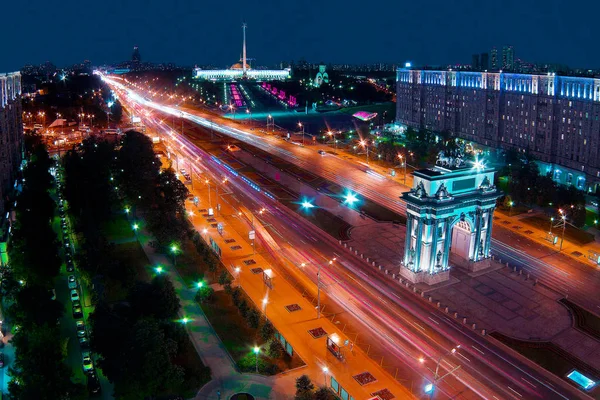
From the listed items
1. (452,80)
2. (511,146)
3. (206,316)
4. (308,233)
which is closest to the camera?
(206,316)

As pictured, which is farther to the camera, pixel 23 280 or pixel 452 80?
pixel 452 80

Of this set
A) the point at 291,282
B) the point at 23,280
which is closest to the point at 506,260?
the point at 291,282

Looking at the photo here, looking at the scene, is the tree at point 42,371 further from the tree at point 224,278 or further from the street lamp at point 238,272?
the street lamp at point 238,272

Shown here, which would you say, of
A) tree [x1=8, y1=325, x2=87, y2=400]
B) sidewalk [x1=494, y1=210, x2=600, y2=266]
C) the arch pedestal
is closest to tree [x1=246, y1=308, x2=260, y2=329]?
tree [x1=8, y1=325, x2=87, y2=400]

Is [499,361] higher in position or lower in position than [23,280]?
lower

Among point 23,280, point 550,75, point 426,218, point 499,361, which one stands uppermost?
point 550,75

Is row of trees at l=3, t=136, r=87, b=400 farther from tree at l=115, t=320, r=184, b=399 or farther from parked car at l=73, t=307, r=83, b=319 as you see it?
tree at l=115, t=320, r=184, b=399

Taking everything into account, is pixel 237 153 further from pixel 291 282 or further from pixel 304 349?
pixel 304 349

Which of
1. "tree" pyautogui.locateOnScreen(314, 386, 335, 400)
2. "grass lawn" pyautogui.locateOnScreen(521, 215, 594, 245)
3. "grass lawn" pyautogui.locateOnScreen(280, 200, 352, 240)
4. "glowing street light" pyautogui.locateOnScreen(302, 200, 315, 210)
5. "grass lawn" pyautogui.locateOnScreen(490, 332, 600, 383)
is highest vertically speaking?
"glowing street light" pyautogui.locateOnScreen(302, 200, 315, 210)
